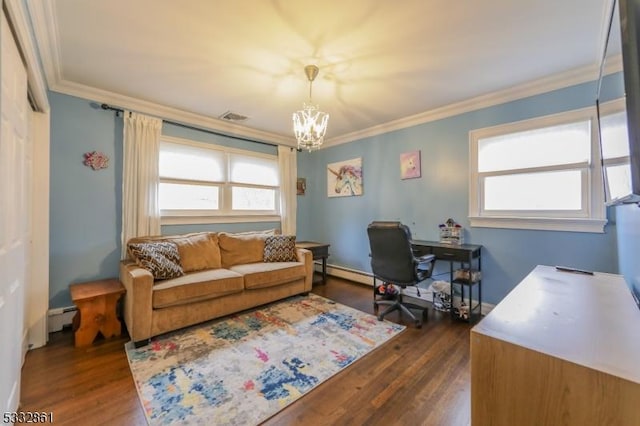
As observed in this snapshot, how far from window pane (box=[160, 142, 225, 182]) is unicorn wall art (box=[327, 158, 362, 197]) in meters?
1.85

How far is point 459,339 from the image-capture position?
2.41 m

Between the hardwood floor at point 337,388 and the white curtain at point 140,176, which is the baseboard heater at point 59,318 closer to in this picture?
the hardwood floor at point 337,388

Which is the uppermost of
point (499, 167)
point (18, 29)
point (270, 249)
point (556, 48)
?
point (556, 48)

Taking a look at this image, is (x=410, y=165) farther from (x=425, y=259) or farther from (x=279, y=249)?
(x=279, y=249)

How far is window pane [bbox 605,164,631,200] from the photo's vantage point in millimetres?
1061

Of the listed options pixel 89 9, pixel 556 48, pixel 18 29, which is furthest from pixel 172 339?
pixel 556 48

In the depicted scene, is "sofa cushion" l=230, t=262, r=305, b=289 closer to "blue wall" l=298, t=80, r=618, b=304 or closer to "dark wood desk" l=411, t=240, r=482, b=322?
"blue wall" l=298, t=80, r=618, b=304

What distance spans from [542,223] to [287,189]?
337 cm

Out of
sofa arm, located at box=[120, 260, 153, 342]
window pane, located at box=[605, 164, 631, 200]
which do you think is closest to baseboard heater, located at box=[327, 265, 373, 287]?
sofa arm, located at box=[120, 260, 153, 342]

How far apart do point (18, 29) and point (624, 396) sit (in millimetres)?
2840

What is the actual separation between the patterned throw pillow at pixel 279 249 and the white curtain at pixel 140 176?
135 cm

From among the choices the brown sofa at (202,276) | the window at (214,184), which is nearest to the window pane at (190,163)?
the window at (214,184)

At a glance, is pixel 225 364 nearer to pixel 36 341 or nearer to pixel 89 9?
pixel 36 341

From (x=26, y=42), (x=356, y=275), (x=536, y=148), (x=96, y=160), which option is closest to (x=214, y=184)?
(x=96, y=160)
